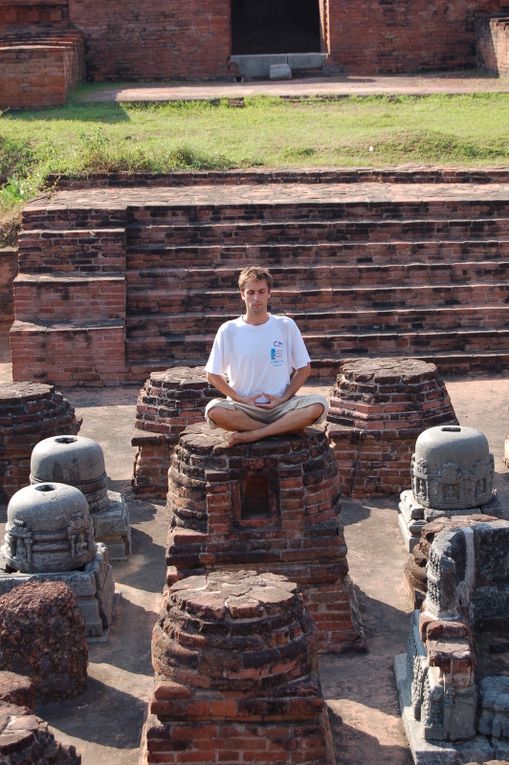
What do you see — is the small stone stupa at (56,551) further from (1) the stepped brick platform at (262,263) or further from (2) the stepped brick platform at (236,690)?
(1) the stepped brick platform at (262,263)

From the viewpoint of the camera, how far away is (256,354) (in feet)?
22.0

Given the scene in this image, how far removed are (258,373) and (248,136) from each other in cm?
970

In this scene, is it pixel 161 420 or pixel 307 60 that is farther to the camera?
pixel 307 60

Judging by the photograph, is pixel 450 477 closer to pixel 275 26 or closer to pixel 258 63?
pixel 258 63

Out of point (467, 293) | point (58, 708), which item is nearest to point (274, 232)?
point (467, 293)

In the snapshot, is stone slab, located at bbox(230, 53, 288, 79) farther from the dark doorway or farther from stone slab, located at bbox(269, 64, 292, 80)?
the dark doorway

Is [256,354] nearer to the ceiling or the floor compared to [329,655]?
nearer to the ceiling

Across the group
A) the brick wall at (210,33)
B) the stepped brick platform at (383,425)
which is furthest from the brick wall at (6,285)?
the brick wall at (210,33)

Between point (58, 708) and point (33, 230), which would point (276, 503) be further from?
point (33, 230)

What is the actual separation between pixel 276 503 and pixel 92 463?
6.09ft

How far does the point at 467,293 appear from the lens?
12.3 meters

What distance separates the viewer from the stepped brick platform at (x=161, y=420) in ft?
29.8

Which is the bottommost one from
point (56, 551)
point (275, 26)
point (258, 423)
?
point (56, 551)

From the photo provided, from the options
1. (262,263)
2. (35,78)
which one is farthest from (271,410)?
(35,78)
